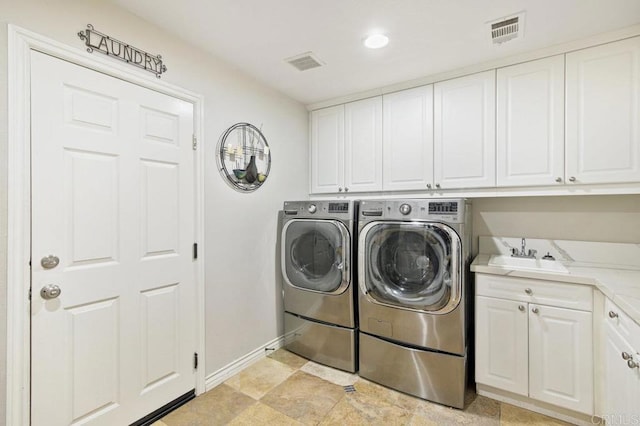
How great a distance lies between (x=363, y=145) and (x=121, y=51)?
1.88 metres

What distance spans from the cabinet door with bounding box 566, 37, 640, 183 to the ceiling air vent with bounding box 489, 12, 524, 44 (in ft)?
1.49

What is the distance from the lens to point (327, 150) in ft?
9.71

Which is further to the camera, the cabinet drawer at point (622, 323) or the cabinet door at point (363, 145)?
the cabinet door at point (363, 145)

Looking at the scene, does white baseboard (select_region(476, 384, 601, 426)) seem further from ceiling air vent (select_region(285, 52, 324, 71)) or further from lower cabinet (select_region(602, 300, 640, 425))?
ceiling air vent (select_region(285, 52, 324, 71))

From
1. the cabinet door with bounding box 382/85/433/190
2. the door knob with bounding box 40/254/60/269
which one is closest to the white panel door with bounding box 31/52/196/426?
the door knob with bounding box 40/254/60/269

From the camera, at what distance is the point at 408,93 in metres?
2.51

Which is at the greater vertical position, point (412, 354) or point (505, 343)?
point (505, 343)

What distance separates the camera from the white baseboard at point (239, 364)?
6.98 feet

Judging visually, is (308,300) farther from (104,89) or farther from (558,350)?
(104,89)

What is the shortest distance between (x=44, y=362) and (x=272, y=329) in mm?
1611

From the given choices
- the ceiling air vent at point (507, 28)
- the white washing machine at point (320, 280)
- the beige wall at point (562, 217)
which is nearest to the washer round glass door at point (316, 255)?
the white washing machine at point (320, 280)

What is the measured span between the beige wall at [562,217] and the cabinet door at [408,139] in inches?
23.7

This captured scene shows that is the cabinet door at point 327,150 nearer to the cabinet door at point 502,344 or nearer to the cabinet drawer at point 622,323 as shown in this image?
the cabinet door at point 502,344

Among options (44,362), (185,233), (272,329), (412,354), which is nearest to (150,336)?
(44,362)
